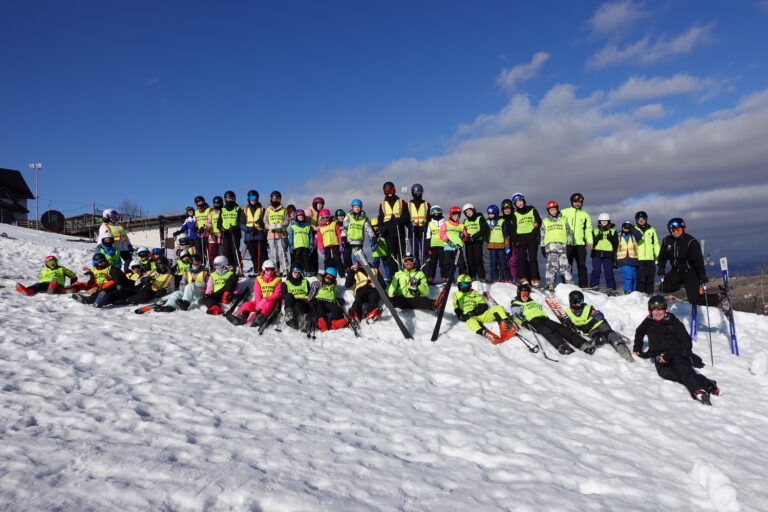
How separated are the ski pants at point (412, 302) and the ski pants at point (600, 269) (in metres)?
5.06

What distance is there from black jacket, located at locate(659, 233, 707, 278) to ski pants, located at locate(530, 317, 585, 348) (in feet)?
10.4

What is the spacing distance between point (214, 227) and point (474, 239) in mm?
6840

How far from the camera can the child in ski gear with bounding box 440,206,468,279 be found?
1063cm

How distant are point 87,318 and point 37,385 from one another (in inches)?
143

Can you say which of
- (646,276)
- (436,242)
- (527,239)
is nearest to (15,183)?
(436,242)

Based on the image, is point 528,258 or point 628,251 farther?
point 628,251

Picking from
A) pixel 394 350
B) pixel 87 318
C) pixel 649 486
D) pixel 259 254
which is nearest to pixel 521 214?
pixel 394 350

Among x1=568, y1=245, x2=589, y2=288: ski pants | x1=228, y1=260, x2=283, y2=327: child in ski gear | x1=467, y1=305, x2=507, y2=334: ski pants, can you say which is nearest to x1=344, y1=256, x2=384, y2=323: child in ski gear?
x1=228, y1=260, x2=283, y2=327: child in ski gear

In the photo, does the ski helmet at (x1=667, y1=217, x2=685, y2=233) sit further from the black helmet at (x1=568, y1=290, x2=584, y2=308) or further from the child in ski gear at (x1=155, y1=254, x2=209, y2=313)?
the child in ski gear at (x1=155, y1=254, x2=209, y2=313)

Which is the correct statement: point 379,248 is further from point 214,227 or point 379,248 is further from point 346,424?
point 346,424

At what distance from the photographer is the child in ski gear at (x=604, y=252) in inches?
460

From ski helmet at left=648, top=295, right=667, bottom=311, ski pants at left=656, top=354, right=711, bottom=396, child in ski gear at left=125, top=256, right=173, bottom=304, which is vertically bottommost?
ski pants at left=656, top=354, right=711, bottom=396

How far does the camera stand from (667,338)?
Result: 7227 mm

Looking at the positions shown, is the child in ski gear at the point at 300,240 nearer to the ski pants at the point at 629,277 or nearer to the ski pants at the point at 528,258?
the ski pants at the point at 528,258
